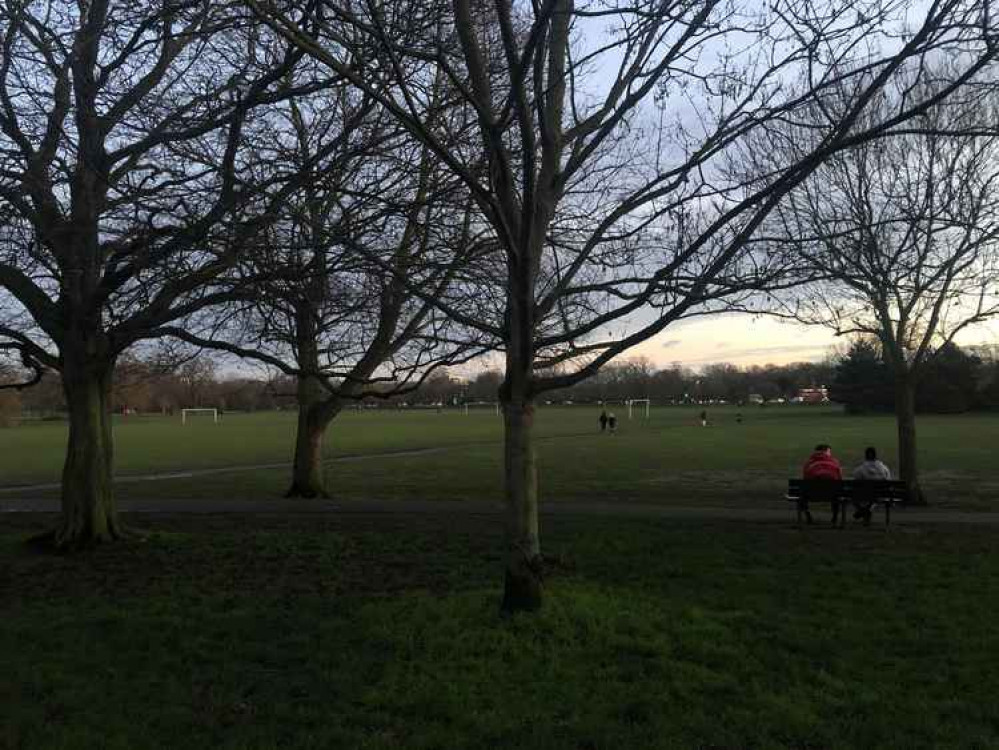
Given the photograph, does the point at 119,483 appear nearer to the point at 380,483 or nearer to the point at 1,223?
the point at 380,483

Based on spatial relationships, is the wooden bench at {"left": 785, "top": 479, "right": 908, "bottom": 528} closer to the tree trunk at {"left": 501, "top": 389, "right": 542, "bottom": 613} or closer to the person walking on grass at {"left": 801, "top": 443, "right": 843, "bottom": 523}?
the person walking on grass at {"left": 801, "top": 443, "right": 843, "bottom": 523}

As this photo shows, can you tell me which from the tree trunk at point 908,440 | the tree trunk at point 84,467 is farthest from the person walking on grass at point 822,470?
the tree trunk at point 84,467

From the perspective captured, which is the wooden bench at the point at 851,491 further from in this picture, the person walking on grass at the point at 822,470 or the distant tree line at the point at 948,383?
the distant tree line at the point at 948,383

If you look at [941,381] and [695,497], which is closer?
[695,497]

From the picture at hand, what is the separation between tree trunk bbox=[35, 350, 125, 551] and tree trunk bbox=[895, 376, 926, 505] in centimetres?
1430

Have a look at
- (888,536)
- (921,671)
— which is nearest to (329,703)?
(921,671)

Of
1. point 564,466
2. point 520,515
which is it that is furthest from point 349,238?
point 564,466

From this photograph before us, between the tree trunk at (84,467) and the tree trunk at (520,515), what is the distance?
6.46 m

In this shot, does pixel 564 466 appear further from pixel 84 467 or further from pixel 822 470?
pixel 84 467

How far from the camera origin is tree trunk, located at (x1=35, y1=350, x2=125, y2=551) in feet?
33.5

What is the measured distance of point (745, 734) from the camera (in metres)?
4.18

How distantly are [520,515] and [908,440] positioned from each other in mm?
13394

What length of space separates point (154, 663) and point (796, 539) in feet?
27.6

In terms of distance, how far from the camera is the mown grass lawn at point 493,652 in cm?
427
